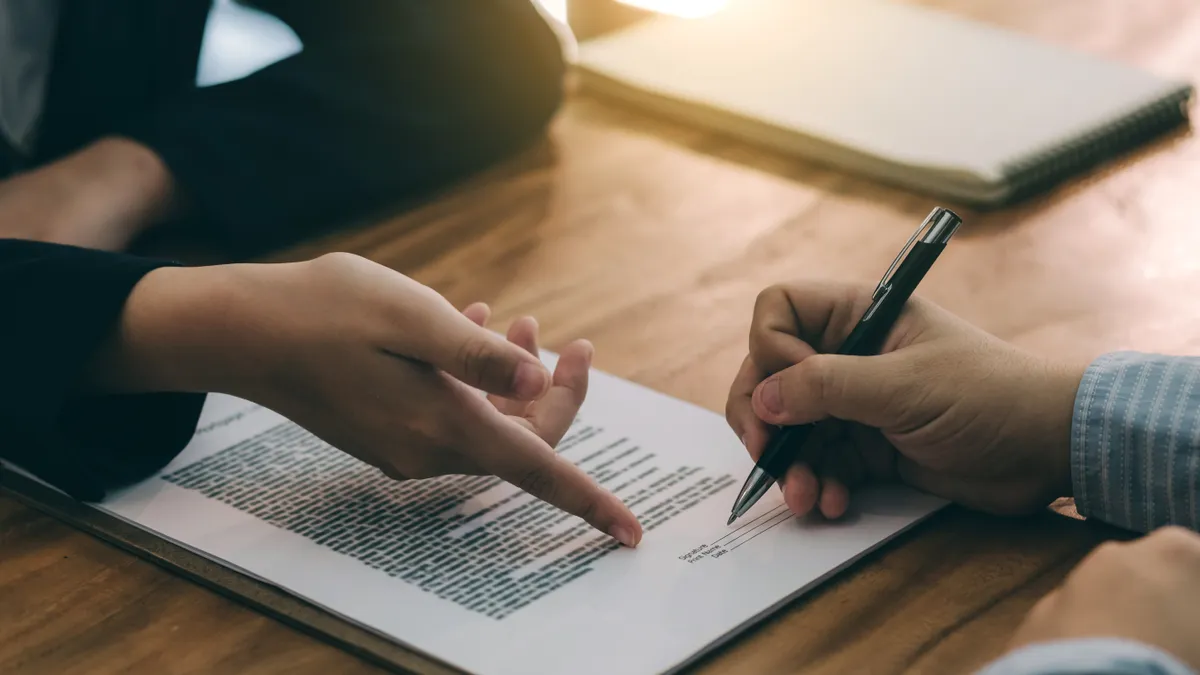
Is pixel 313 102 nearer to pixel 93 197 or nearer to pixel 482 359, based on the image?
pixel 93 197

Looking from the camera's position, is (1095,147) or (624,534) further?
(1095,147)

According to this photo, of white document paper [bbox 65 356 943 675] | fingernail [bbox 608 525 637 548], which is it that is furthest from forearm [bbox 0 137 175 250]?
fingernail [bbox 608 525 637 548]

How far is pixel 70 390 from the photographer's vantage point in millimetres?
675

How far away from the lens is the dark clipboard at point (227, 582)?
539 mm

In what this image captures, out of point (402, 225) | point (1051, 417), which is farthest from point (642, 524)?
point (402, 225)

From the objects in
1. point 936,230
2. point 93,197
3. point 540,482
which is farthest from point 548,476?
point 93,197

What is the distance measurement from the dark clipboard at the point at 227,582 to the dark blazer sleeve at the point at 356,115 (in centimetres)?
33

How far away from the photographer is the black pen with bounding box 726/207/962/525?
64 centimetres

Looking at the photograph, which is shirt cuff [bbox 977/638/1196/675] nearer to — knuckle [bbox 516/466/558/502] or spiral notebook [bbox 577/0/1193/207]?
knuckle [bbox 516/466/558/502]

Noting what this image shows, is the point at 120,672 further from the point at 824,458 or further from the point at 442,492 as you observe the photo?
the point at 824,458

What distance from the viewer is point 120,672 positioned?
55 centimetres

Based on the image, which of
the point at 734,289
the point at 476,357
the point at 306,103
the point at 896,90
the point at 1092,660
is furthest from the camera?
the point at 896,90

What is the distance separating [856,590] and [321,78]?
626 mm

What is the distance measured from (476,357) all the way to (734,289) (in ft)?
1.09
